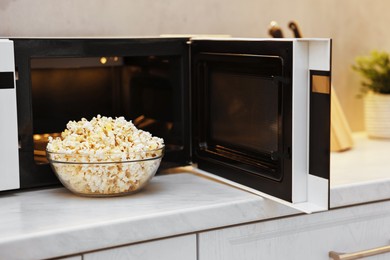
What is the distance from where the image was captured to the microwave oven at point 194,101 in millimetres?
1226

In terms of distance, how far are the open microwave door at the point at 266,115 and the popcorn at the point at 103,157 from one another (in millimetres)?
194

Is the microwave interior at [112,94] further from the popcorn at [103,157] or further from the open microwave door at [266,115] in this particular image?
the popcorn at [103,157]

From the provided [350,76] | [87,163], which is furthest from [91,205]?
[350,76]

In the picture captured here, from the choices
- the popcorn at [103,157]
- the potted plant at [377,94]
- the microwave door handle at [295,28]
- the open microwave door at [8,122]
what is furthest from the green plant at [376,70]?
the open microwave door at [8,122]

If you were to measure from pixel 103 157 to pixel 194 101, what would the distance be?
0.35 meters

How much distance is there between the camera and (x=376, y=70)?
1.99m

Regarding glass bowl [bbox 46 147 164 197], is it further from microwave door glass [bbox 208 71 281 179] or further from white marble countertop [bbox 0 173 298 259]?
microwave door glass [bbox 208 71 281 179]

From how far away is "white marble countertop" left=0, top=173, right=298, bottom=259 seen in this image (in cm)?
107

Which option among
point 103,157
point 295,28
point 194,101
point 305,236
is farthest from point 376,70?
point 103,157

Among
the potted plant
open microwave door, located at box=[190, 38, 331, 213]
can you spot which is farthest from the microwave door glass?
the potted plant

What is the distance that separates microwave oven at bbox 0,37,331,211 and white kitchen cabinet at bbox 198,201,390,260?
89 mm

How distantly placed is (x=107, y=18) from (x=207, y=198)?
24.1 inches

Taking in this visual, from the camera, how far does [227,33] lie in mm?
1865

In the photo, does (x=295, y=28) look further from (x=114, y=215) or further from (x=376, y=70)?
(x=114, y=215)
